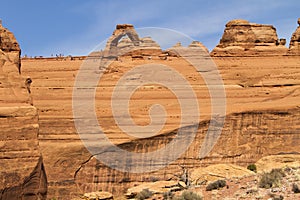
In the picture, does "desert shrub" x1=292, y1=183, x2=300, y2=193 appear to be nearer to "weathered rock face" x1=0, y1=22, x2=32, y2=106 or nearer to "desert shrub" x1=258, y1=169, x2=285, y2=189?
"desert shrub" x1=258, y1=169, x2=285, y2=189

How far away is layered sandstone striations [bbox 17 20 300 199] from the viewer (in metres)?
26.2

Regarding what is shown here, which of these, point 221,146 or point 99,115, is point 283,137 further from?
point 99,115

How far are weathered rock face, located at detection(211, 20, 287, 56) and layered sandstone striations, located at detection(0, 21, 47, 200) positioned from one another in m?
18.8

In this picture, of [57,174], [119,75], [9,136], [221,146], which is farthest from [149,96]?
[9,136]

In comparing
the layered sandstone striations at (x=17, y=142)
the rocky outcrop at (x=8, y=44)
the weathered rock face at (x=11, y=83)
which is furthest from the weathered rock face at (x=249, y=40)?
the layered sandstone striations at (x=17, y=142)

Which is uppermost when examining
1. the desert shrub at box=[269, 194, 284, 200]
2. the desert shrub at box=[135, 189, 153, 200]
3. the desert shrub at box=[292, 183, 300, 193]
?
the desert shrub at box=[292, 183, 300, 193]

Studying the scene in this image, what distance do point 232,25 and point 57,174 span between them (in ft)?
48.9

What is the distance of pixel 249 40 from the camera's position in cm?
3450

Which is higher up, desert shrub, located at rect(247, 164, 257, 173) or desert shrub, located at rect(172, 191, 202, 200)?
desert shrub, located at rect(247, 164, 257, 173)

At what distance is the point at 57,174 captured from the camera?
2570 cm

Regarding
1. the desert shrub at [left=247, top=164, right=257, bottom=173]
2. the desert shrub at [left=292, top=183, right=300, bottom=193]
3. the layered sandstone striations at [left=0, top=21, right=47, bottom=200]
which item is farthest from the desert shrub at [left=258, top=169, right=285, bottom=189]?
the desert shrub at [left=247, top=164, right=257, bottom=173]

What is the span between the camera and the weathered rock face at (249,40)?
3297 centimetres

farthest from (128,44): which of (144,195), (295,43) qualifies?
(144,195)

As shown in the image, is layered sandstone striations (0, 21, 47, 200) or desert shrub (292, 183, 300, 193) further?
desert shrub (292, 183, 300, 193)
